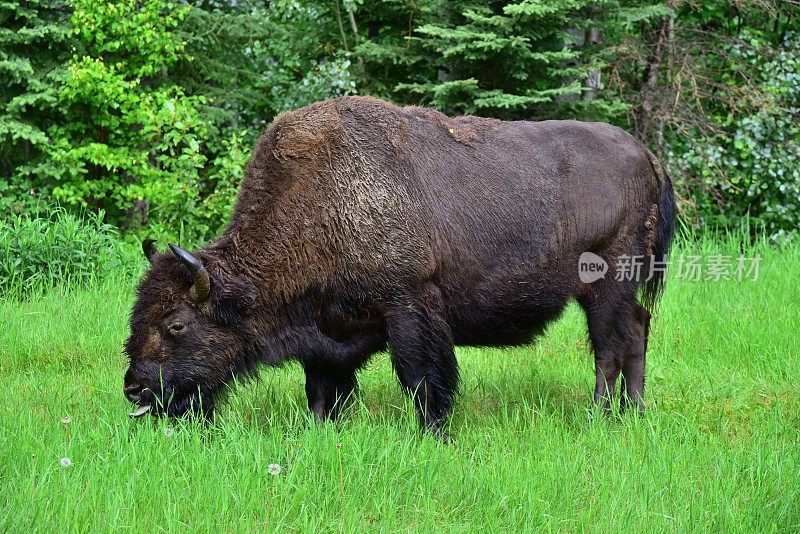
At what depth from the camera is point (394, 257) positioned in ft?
20.6

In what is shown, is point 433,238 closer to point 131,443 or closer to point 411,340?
point 411,340

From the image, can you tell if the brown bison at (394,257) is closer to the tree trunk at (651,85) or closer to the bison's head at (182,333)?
the bison's head at (182,333)

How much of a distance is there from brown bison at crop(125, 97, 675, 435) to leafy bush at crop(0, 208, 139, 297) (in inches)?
153

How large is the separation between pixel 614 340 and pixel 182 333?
119 inches

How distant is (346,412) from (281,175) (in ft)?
5.32

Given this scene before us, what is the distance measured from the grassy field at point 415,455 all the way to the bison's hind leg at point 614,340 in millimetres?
204

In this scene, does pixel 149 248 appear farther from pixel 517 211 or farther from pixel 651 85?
pixel 651 85

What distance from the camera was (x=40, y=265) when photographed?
9.89 meters

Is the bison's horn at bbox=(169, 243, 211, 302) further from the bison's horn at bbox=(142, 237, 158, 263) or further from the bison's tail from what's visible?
the bison's tail

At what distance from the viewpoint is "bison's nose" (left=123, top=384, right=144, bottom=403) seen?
6.02m

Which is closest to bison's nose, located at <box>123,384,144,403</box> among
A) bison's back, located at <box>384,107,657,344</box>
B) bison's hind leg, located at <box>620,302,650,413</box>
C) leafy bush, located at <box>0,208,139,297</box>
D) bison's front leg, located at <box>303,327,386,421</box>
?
bison's front leg, located at <box>303,327,386,421</box>

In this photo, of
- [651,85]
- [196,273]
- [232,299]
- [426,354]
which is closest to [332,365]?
[426,354]

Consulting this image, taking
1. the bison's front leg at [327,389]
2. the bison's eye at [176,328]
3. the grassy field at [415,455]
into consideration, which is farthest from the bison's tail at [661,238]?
the bison's eye at [176,328]

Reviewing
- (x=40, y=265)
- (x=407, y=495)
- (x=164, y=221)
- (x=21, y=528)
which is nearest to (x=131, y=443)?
(x=21, y=528)
